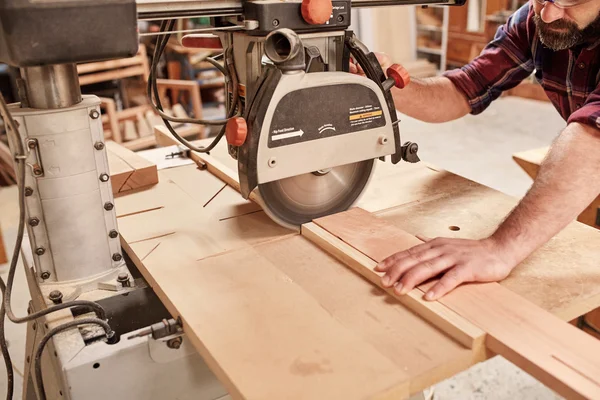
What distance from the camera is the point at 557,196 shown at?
1102 millimetres

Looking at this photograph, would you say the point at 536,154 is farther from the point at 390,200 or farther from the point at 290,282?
the point at 290,282

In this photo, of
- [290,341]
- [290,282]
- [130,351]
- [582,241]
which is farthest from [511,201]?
[130,351]

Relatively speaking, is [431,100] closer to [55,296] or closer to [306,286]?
[306,286]

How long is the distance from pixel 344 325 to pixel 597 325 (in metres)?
1.20

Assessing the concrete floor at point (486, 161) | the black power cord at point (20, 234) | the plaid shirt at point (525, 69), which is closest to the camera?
the black power cord at point (20, 234)

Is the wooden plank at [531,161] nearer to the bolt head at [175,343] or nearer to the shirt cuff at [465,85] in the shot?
the shirt cuff at [465,85]

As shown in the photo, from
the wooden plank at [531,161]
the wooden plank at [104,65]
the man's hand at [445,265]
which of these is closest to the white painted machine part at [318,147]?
the man's hand at [445,265]

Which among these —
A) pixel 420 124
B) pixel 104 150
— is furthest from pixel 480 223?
pixel 420 124

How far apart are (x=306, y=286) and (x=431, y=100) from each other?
0.87 meters

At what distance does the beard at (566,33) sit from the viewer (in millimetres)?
1358

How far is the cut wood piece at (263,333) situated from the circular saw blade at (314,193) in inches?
5.2

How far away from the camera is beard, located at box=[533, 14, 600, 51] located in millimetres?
1358

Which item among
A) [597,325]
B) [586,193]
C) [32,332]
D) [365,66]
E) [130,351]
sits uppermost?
[365,66]

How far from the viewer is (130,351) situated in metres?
0.95
